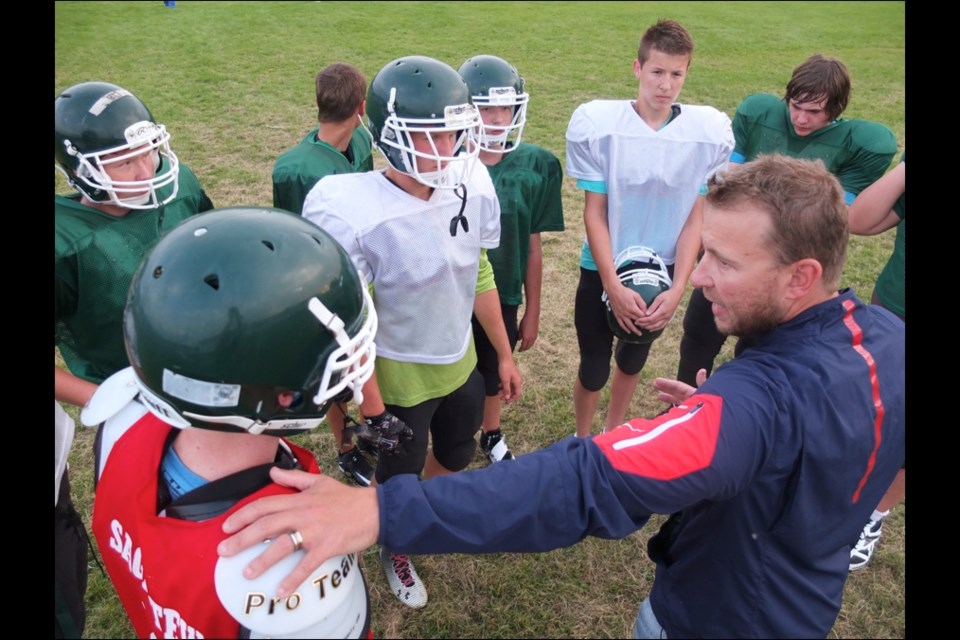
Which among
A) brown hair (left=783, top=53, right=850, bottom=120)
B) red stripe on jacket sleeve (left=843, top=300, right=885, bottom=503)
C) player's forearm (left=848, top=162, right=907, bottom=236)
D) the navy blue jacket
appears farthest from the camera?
brown hair (left=783, top=53, right=850, bottom=120)

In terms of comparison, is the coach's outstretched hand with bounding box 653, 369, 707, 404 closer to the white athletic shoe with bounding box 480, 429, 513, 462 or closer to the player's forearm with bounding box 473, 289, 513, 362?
the player's forearm with bounding box 473, 289, 513, 362

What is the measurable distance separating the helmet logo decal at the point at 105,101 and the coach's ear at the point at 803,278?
2.68 metres

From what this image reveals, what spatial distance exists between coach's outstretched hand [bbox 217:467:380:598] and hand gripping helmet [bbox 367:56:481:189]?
139cm

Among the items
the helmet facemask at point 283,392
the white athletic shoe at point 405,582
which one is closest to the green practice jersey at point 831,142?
the white athletic shoe at point 405,582

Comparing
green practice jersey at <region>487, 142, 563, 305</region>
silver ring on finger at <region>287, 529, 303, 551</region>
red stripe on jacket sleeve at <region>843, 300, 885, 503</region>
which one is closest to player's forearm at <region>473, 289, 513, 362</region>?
green practice jersey at <region>487, 142, 563, 305</region>

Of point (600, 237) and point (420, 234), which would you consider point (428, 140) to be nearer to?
point (420, 234)

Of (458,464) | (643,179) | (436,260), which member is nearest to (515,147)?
(643,179)

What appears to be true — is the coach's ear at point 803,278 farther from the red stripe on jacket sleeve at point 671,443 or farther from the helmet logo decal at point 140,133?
the helmet logo decal at point 140,133

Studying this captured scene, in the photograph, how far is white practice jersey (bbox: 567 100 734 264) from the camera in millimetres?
3570

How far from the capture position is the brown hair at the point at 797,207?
187cm

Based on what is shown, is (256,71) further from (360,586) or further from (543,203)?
(360,586)

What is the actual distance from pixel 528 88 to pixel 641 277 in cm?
1061

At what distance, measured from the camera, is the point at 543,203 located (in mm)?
3877

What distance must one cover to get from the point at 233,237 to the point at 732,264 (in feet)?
4.60
